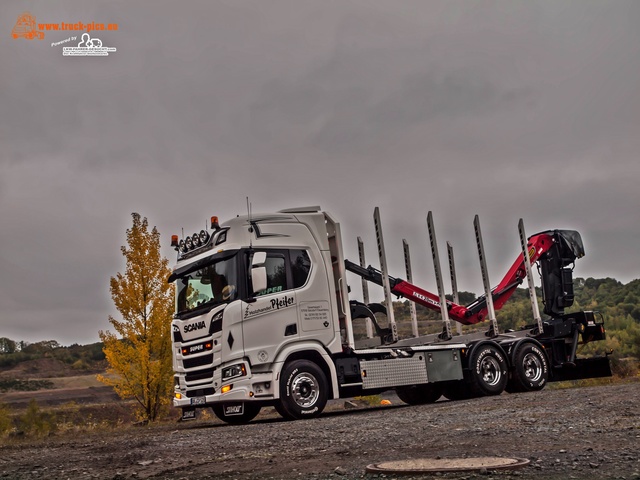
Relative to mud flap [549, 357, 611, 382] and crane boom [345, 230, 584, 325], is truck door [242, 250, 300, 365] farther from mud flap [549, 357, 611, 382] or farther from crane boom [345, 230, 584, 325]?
mud flap [549, 357, 611, 382]

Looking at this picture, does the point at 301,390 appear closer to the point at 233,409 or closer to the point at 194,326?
the point at 233,409

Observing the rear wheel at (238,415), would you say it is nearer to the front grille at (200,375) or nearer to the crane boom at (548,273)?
the front grille at (200,375)

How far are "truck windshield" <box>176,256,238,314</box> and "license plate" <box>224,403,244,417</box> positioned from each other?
210 centimetres

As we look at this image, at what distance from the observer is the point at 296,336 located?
14.8m

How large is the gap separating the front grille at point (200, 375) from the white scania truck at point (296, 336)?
2 centimetres

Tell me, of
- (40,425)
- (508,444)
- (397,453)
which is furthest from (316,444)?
(40,425)

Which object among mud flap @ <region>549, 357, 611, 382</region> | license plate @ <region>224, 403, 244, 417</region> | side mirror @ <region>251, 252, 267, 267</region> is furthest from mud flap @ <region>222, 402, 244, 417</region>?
mud flap @ <region>549, 357, 611, 382</region>

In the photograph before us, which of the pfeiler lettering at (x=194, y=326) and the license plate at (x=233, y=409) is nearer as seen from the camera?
the license plate at (x=233, y=409)

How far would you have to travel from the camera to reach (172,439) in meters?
11.6

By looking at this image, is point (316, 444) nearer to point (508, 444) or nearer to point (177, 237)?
point (508, 444)

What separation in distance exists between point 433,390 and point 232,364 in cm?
713

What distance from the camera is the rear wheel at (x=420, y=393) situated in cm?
1914

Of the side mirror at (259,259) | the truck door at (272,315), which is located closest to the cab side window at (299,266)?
the truck door at (272,315)

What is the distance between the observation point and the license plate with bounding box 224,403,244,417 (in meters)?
14.5
